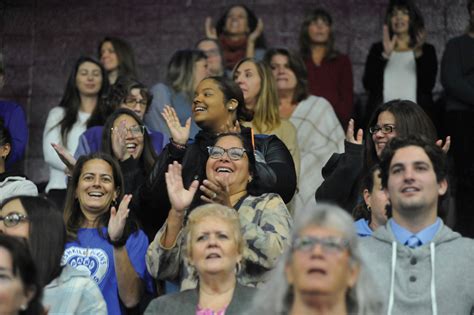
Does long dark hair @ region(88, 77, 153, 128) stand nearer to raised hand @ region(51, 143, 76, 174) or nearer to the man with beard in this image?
raised hand @ region(51, 143, 76, 174)

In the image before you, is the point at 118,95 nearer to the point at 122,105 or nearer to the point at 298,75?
the point at 122,105

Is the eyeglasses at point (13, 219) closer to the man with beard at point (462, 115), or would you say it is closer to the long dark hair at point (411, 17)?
the man with beard at point (462, 115)

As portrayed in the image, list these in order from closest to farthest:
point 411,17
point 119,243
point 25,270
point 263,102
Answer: point 25,270, point 119,243, point 263,102, point 411,17

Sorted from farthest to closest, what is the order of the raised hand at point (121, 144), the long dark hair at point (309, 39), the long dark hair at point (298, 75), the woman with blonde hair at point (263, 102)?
1. the long dark hair at point (309, 39)
2. the long dark hair at point (298, 75)
3. the woman with blonde hair at point (263, 102)
4. the raised hand at point (121, 144)

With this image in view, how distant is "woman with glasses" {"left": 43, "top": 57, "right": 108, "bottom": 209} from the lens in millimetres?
10359

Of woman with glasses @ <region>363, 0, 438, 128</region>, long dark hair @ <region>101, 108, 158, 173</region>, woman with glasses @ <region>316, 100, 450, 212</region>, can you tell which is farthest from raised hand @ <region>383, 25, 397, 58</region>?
woman with glasses @ <region>316, 100, 450, 212</region>

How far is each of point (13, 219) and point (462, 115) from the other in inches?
175

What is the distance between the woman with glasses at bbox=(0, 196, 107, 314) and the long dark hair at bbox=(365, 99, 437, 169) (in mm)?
1756

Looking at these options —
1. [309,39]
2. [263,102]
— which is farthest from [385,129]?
[309,39]

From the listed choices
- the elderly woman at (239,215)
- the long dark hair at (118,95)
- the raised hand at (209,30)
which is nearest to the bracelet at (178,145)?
the elderly woman at (239,215)

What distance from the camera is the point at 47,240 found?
23.0 ft

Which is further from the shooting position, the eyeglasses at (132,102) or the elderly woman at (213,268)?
the eyeglasses at (132,102)

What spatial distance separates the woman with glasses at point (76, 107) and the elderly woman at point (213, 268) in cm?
352

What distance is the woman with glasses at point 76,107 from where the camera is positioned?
34.0ft
